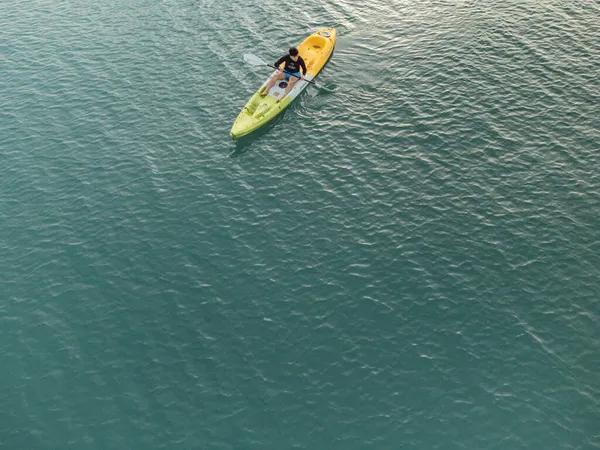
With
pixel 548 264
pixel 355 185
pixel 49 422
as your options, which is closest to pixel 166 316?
pixel 49 422

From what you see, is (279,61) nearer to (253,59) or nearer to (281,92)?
(253,59)

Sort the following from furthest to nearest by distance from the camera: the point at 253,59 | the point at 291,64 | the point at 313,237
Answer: the point at 253,59, the point at 291,64, the point at 313,237

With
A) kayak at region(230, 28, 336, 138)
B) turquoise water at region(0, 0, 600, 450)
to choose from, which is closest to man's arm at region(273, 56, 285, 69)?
kayak at region(230, 28, 336, 138)

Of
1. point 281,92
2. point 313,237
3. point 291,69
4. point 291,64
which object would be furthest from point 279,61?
point 313,237

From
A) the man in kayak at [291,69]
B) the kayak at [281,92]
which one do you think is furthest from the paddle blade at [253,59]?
the man in kayak at [291,69]

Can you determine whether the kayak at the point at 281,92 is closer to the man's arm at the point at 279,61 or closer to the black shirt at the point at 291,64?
the man's arm at the point at 279,61

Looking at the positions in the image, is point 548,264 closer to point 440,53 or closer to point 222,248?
point 222,248

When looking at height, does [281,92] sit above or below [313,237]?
above
